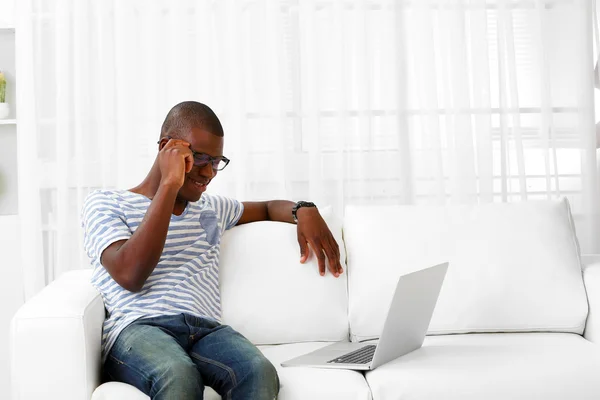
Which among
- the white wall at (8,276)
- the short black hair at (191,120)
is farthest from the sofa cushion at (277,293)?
the white wall at (8,276)

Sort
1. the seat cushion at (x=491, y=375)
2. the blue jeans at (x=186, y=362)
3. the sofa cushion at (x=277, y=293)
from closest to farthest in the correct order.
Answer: the blue jeans at (x=186, y=362) < the seat cushion at (x=491, y=375) < the sofa cushion at (x=277, y=293)

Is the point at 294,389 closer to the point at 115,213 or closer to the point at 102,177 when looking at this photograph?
the point at 115,213

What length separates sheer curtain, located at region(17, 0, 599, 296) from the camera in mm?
3232

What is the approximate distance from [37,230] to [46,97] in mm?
560

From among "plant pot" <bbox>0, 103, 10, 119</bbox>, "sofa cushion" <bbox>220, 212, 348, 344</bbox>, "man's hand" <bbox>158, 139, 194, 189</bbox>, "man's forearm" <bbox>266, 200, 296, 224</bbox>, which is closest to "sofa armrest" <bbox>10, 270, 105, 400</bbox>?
"man's hand" <bbox>158, 139, 194, 189</bbox>

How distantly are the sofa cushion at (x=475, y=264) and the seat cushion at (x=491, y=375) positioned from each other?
24 centimetres

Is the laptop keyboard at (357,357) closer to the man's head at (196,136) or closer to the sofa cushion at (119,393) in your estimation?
the sofa cushion at (119,393)

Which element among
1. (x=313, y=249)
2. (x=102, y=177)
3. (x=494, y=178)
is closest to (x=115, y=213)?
(x=313, y=249)

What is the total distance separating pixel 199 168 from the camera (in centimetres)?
202

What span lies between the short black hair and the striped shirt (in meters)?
0.21

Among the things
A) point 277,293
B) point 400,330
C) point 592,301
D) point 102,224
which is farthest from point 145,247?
point 592,301

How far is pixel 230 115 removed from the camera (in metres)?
3.25

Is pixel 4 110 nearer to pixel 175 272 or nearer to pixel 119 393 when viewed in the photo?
pixel 175 272

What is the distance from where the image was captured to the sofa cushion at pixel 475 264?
2.25 m
